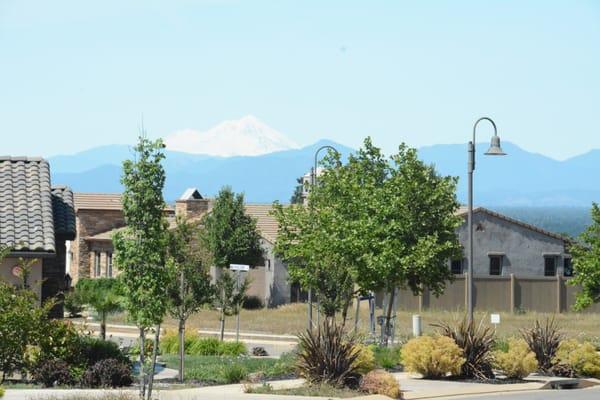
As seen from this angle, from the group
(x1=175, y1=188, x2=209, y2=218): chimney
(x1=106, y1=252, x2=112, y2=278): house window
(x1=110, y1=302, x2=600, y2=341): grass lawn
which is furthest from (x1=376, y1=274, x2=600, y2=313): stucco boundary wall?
(x1=106, y1=252, x2=112, y2=278): house window

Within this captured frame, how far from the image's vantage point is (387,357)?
31.6 m

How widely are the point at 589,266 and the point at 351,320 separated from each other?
16845 mm

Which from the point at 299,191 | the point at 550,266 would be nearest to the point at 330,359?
the point at 550,266

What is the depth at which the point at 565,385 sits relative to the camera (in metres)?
29.2

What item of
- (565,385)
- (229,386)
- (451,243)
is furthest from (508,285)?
(229,386)

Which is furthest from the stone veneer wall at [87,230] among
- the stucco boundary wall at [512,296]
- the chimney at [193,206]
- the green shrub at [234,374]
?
the green shrub at [234,374]

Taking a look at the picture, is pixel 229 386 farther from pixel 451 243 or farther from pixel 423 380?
pixel 451 243

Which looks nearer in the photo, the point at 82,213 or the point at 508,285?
the point at 508,285

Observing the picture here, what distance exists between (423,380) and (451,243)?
10.0 m

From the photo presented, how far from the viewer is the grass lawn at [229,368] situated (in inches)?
1099

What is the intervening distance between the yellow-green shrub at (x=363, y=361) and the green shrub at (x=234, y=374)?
2.81 meters

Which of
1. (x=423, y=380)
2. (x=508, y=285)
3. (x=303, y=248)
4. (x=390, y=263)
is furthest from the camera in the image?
(x=508, y=285)

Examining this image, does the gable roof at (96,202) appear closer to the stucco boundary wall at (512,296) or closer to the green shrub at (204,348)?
the stucco boundary wall at (512,296)

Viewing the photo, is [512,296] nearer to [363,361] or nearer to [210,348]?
[210,348]
